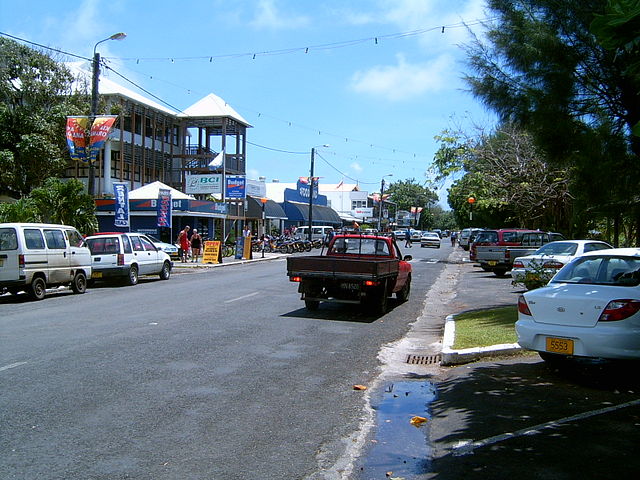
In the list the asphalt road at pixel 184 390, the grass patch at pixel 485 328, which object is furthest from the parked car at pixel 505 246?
the asphalt road at pixel 184 390

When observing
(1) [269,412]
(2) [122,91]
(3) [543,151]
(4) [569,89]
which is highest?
(2) [122,91]

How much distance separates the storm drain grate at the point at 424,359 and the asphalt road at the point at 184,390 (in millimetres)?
653

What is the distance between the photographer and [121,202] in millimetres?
26484

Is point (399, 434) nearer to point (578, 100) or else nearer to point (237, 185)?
point (578, 100)

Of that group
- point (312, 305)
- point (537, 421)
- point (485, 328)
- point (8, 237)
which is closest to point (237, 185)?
point (8, 237)

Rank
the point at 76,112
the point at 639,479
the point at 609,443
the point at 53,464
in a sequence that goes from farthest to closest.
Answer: the point at 76,112, the point at 609,443, the point at 53,464, the point at 639,479

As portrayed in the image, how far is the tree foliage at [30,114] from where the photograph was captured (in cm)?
3098

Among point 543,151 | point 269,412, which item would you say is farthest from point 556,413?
point 543,151

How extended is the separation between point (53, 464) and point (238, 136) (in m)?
42.9

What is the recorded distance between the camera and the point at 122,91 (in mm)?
38094

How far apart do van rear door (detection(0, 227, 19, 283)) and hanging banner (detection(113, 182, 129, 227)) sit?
1154 centimetres

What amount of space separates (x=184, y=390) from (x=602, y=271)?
563cm

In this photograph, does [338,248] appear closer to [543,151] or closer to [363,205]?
[543,151]

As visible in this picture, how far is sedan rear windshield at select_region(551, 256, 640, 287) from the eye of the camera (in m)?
7.54
